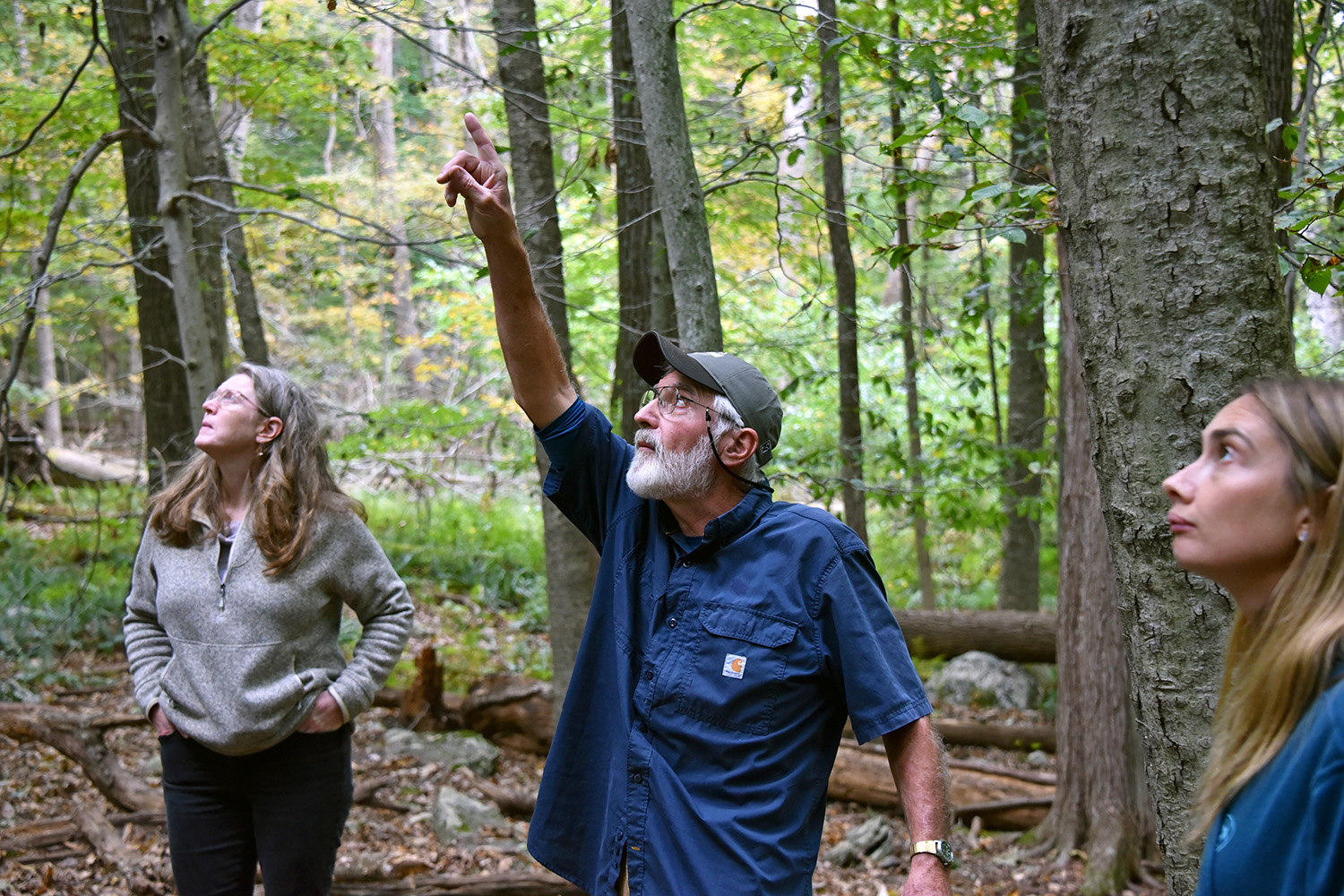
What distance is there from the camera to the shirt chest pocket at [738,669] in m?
2.16

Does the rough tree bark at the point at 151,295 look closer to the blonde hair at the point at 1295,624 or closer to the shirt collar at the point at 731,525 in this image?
the shirt collar at the point at 731,525

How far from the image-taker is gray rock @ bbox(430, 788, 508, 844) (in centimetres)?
536

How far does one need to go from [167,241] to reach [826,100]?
374 cm

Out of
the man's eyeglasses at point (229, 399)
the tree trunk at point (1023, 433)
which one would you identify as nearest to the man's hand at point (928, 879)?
the man's eyeglasses at point (229, 399)

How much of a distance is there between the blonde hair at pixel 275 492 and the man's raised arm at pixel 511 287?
110 cm

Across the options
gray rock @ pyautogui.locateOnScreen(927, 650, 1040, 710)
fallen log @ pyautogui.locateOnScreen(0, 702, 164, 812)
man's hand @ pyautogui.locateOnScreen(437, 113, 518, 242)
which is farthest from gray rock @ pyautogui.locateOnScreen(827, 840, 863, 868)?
man's hand @ pyautogui.locateOnScreen(437, 113, 518, 242)

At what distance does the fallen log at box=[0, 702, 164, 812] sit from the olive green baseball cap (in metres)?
3.84

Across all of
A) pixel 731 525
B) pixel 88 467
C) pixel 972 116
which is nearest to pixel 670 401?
pixel 731 525

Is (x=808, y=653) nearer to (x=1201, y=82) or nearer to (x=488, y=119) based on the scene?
(x=1201, y=82)

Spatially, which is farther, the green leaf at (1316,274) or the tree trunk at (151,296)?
the tree trunk at (151,296)

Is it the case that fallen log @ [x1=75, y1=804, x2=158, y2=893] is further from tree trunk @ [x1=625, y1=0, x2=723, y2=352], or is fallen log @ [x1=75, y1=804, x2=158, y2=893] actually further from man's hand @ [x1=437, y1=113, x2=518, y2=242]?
man's hand @ [x1=437, y1=113, x2=518, y2=242]

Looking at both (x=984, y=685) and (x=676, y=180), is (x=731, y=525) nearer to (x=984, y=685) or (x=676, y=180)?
(x=676, y=180)

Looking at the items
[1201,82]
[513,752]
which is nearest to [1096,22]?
[1201,82]

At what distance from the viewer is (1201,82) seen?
68.9 inches
